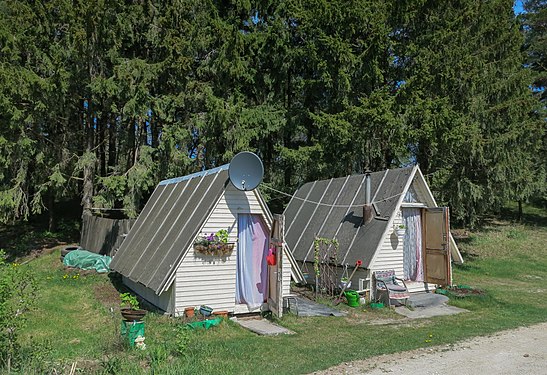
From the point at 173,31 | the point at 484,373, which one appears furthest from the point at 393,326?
the point at 173,31

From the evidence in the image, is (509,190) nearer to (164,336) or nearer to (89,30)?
(164,336)

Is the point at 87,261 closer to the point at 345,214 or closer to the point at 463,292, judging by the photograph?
the point at 345,214

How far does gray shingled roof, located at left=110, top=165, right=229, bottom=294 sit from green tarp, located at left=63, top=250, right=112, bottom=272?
5.94 ft

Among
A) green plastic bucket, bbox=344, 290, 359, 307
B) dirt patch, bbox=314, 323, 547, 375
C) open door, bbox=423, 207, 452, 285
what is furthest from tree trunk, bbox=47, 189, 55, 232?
dirt patch, bbox=314, 323, 547, 375

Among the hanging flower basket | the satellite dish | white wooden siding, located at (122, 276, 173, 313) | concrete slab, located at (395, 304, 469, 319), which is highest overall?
the satellite dish

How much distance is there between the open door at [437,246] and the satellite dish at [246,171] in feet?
21.3

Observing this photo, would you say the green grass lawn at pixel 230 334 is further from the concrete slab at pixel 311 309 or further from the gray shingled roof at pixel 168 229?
the gray shingled roof at pixel 168 229

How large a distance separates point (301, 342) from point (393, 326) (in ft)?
9.31

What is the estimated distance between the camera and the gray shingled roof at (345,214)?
12414 mm

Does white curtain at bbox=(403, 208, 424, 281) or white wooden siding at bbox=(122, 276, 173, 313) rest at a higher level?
white curtain at bbox=(403, 208, 424, 281)

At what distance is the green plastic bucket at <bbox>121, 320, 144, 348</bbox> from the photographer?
6.96 metres

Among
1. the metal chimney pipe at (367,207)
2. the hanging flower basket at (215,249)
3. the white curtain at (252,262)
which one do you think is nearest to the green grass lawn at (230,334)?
the white curtain at (252,262)

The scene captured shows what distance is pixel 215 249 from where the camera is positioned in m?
9.73

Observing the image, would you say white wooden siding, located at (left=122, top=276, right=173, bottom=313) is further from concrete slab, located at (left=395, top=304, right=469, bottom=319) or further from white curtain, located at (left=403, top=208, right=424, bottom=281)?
white curtain, located at (left=403, top=208, right=424, bottom=281)
